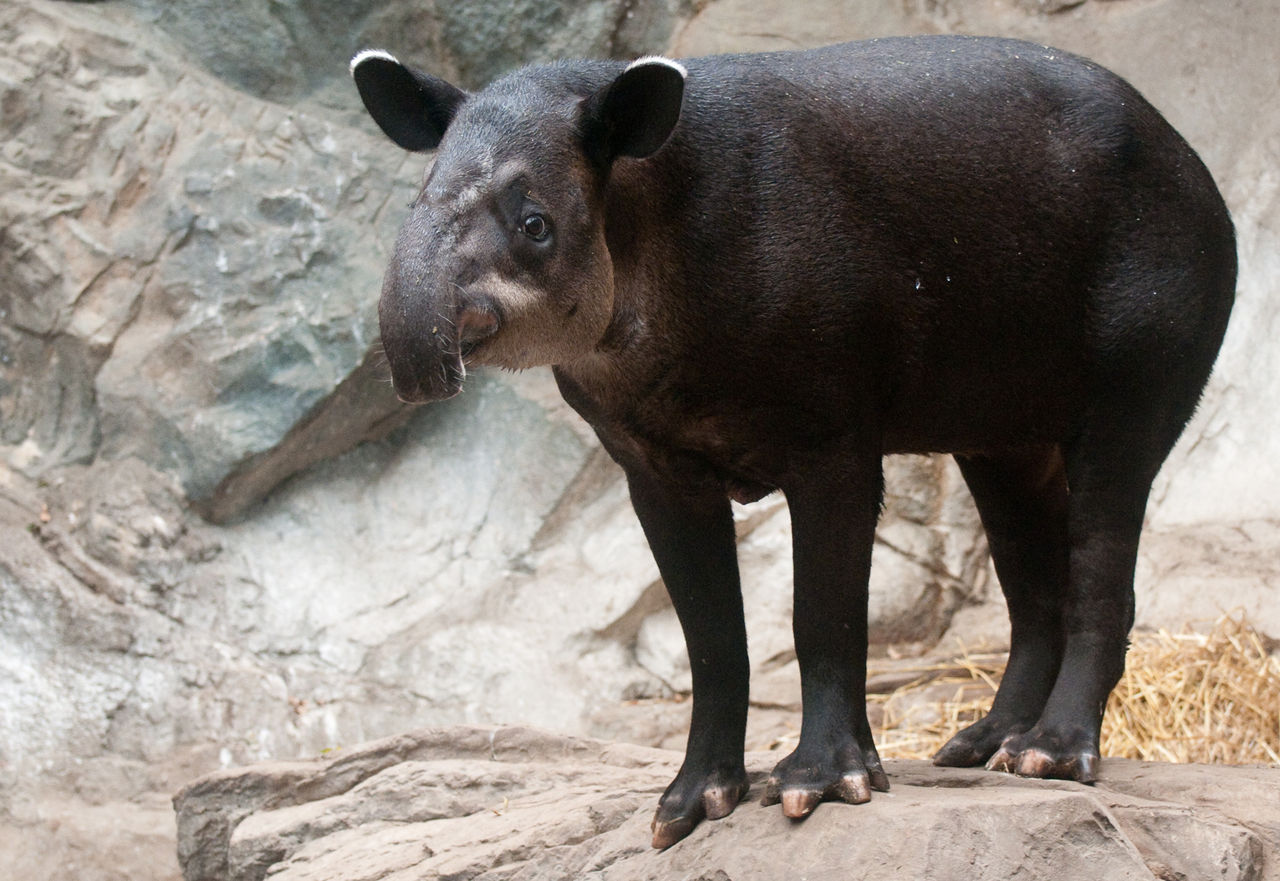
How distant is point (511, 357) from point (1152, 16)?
5.55 m

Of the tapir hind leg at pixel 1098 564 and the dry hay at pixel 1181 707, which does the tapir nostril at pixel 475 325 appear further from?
the dry hay at pixel 1181 707

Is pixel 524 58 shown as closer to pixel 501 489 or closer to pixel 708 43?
pixel 708 43

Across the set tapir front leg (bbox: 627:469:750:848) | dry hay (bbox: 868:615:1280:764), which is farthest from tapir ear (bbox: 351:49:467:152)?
dry hay (bbox: 868:615:1280:764)

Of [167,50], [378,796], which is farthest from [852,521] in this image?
[167,50]

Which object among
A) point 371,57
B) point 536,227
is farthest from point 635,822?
point 371,57

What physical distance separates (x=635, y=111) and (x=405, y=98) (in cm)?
65

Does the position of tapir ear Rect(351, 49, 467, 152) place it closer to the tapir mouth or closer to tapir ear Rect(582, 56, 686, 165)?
tapir ear Rect(582, 56, 686, 165)

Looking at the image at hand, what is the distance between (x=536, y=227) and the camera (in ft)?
10.5

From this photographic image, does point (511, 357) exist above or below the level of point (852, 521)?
above

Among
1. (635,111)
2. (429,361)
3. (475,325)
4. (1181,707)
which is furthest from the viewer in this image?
(1181,707)

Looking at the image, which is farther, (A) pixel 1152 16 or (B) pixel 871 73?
(A) pixel 1152 16

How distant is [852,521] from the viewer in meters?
A: 3.47

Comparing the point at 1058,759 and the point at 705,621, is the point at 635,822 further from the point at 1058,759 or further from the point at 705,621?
the point at 1058,759

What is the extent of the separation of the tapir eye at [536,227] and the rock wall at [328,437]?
443 centimetres
